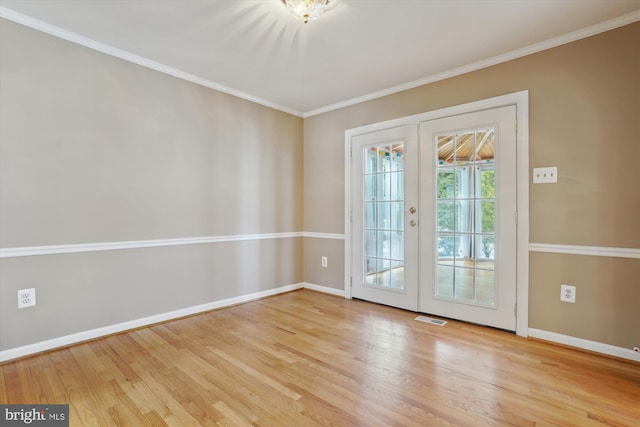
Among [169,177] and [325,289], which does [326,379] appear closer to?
[325,289]

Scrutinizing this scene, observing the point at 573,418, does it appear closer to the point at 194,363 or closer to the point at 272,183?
the point at 194,363

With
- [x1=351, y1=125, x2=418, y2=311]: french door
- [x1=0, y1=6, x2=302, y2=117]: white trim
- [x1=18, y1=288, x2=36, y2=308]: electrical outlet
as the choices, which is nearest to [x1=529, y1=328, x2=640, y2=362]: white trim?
[x1=351, y1=125, x2=418, y2=311]: french door

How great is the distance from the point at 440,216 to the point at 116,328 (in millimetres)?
3134

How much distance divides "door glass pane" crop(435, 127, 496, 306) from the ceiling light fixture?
1.68 m

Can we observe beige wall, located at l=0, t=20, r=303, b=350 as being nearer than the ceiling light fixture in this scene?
No

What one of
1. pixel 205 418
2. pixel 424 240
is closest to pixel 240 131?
pixel 424 240

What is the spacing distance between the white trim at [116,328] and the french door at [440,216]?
143 centimetres

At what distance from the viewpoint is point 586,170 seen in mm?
2359

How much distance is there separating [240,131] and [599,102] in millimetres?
3277

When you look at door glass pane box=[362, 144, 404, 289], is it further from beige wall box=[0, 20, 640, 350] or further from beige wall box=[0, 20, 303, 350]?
beige wall box=[0, 20, 303, 350]

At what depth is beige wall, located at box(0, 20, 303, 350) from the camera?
2209mm

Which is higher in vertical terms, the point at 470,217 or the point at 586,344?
the point at 470,217

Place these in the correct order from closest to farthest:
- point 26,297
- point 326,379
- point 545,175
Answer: point 326,379
point 26,297
point 545,175

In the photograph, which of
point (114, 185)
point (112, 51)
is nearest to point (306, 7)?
point (112, 51)
